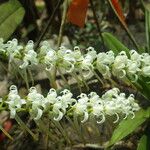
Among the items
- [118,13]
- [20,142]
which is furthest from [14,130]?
[118,13]

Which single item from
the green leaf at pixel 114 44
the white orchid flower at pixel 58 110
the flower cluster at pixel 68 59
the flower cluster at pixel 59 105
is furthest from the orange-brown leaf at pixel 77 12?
the white orchid flower at pixel 58 110

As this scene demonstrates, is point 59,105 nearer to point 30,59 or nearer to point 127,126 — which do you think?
A: point 30,59

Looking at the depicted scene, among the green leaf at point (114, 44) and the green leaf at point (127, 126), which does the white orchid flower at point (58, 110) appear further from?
the green leaf at point (114, 44)

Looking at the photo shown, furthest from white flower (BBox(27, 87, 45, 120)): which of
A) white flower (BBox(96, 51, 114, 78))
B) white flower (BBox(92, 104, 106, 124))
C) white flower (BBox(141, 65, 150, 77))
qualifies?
white flower (BBox(141, 65, 150, 77))

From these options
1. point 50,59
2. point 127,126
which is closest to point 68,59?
point 50,59

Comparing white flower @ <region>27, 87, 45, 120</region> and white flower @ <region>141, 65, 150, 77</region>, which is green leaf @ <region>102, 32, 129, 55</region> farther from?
white flower @ <region>27, 87, 45, 120</region>

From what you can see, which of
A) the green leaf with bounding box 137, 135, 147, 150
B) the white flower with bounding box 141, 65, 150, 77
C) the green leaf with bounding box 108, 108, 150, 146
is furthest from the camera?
the green leaf with bounding box 137, 135, 147, 150

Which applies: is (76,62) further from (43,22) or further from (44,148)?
(43,22)
